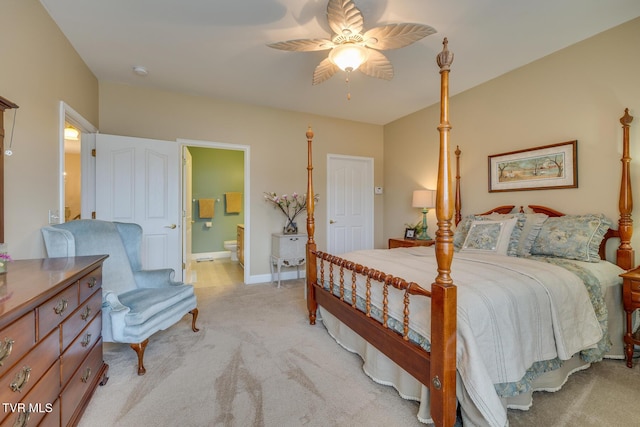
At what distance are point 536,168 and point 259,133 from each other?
351 cm

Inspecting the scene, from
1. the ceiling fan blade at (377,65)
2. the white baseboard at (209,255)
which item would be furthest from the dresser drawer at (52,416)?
the white baseboard at (209,255)

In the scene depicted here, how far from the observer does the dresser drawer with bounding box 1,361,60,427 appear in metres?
0.93

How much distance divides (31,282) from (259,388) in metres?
1.32

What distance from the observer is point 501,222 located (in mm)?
2668

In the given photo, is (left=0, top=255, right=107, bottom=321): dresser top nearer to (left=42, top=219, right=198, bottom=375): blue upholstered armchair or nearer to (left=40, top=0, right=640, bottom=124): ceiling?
(left=42, top=219, right=198, bottom=375): blue upholstered armchair

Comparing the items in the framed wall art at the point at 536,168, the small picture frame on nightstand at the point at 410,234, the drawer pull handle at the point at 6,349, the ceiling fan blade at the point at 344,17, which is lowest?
the drawer pull handle at the point at 6,349

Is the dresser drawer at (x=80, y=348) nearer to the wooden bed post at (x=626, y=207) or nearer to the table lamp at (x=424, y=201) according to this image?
the table lamp at (x=424, y=201)

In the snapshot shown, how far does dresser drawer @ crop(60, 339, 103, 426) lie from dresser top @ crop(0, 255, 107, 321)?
51cm

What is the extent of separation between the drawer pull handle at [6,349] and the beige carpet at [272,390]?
3.02 feet

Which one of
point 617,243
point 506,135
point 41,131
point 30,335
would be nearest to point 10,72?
point 41,131

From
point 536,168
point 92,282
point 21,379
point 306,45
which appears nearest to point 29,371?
point 21,379

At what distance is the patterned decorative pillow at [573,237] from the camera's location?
→ 2264 millimetres

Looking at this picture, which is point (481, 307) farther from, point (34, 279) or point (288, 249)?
point (288, 249)

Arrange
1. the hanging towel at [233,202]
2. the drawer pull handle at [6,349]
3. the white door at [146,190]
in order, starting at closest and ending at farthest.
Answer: the drawer pull handle at [6,349] < the white door at [146,190] < the hanging towel at [233,202]
